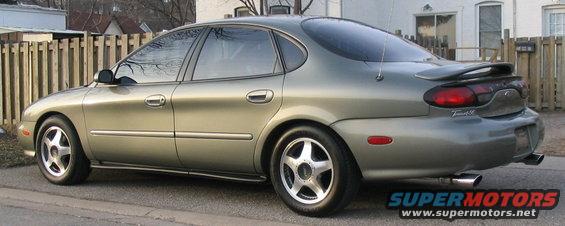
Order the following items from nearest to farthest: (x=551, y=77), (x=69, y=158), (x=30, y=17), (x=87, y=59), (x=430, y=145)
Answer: (x=430, y=145) → (x=69, y=158) → (x=87, y=59) → (x=551, y=77) → (x=30, y=17)

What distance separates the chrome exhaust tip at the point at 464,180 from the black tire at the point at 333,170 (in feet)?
2.07

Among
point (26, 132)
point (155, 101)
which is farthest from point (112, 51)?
point (155, 101)

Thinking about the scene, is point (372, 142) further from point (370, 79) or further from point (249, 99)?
point (249, 99)

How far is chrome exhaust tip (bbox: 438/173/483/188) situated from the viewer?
4.46 metres

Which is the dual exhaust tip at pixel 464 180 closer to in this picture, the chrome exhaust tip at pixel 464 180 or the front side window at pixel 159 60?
the chrome exhaust tip at pixel 464 180

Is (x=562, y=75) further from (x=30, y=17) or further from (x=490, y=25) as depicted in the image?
(x=30, y=17)

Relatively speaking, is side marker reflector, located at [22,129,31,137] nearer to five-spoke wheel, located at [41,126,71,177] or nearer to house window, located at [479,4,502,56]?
five-spoke wheel, located at [41,126,71,177]

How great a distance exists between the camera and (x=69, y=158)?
6.36 meters

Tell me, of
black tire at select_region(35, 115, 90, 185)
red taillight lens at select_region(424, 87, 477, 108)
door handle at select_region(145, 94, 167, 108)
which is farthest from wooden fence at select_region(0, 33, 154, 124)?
red taillight lens at select_region(424, 87, 477, 108)

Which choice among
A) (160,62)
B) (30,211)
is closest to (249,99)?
(160,62)

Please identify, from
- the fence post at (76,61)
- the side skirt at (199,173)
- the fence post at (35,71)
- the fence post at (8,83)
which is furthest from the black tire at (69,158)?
the fence post at (8,83)

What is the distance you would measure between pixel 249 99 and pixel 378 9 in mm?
14265

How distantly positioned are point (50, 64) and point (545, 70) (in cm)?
883

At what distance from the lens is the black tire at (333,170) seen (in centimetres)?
466
